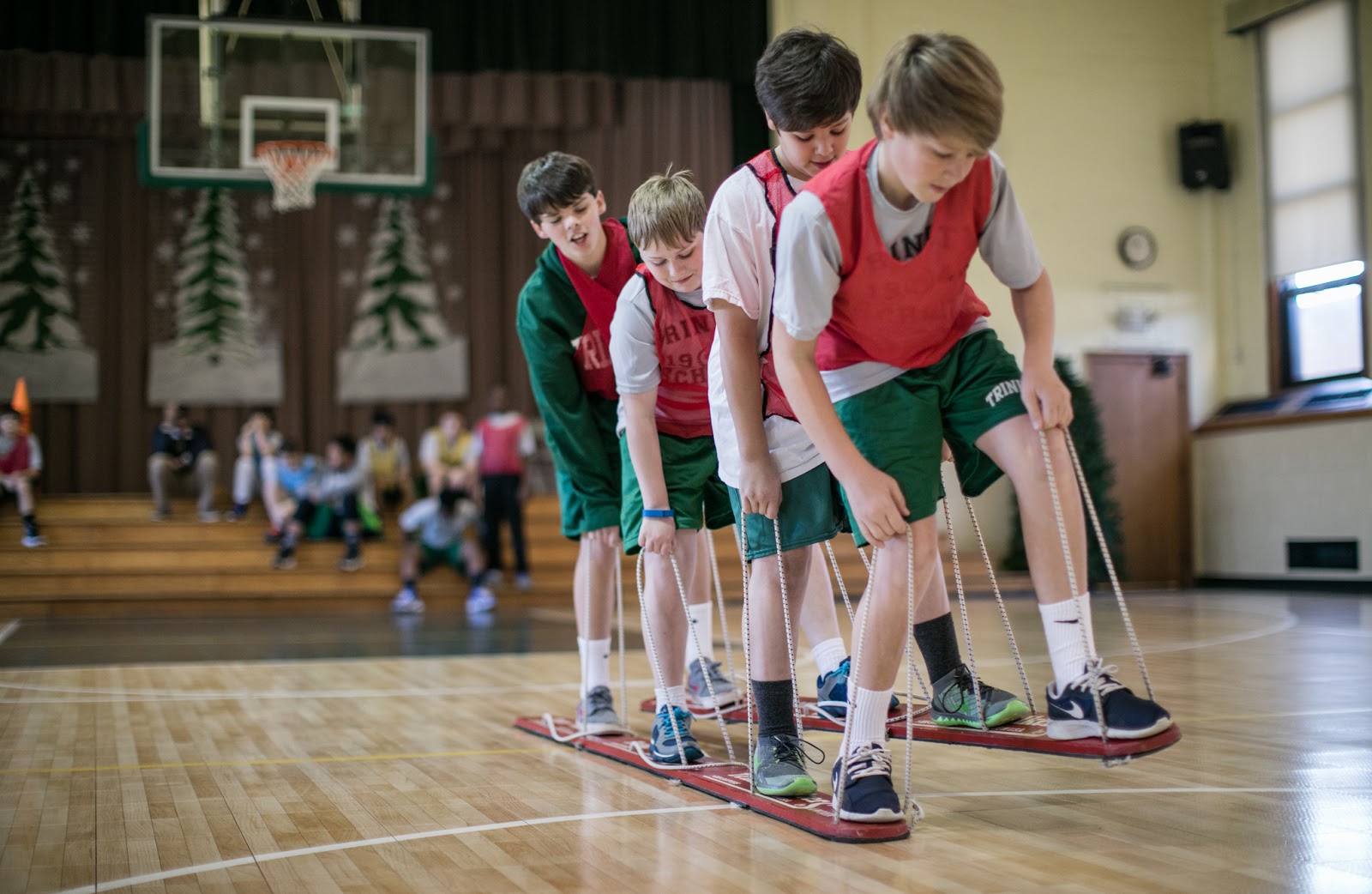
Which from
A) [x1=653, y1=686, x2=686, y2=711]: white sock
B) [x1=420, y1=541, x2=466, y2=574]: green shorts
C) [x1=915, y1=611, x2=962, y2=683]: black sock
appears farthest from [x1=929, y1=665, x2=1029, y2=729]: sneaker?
[x1=420, y1=541, x2=466, y2=574]: green shorts

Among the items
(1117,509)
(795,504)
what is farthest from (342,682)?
(1117,509)

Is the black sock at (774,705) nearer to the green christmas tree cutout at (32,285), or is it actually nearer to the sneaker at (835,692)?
the sneaker at (835,692)

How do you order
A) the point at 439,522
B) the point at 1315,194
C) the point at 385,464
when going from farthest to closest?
the point at 1315,194
the point at 385,464
the point at 439,522

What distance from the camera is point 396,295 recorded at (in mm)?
12039

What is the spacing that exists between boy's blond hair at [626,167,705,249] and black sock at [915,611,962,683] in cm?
89

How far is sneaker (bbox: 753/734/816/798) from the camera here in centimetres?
222

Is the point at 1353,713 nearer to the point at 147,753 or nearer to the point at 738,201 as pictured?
the point at 738,201

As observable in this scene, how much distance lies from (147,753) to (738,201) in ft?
6.36

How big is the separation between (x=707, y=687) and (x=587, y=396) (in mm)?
807

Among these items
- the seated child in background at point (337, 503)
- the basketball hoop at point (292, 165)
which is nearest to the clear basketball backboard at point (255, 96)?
the basketball hoop at point (292, 165)

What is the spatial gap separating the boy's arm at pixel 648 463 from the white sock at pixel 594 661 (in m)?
0.50

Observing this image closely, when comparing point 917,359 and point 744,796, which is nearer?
point 917,359

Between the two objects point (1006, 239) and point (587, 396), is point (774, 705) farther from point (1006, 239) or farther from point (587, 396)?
point (587, 396)

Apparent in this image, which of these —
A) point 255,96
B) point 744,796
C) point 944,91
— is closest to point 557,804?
point 744,796
